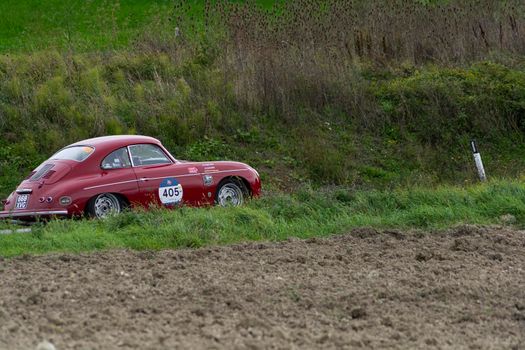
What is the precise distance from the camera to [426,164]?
68.4 ft

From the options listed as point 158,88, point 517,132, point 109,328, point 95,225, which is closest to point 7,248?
point 95,225

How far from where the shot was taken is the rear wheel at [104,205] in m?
14.0

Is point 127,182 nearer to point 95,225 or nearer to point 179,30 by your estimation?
point 95,225

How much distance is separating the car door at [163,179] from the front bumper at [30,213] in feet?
4.29

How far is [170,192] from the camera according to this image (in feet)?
48.1

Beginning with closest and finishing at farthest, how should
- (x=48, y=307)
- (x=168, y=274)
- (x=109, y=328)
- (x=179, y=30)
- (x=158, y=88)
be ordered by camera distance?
(x=109, y=328) → (x=48, y=307) → (x=168, y=274) → (x=158, y=88) → (x=179, y=30)

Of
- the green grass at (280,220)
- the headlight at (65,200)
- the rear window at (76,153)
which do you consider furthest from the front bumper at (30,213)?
the green grass at (280,220)

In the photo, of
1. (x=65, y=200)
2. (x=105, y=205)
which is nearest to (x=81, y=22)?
(x=105, y=205)

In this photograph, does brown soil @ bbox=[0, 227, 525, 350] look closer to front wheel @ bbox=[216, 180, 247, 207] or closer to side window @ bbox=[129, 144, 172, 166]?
front wheel @ bbox=[216, 180, 247, 207]

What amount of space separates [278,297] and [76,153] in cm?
731

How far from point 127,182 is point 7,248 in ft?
12.1

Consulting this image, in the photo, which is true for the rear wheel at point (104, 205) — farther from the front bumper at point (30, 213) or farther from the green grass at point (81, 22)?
the green grass at point (81, 22)

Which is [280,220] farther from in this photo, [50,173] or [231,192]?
[50,173]

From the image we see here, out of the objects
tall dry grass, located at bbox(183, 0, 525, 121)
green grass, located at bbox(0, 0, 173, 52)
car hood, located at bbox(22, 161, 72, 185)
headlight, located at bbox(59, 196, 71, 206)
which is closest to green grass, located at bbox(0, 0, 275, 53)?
green grass, located at bbox(0, 0, 173, 52)
